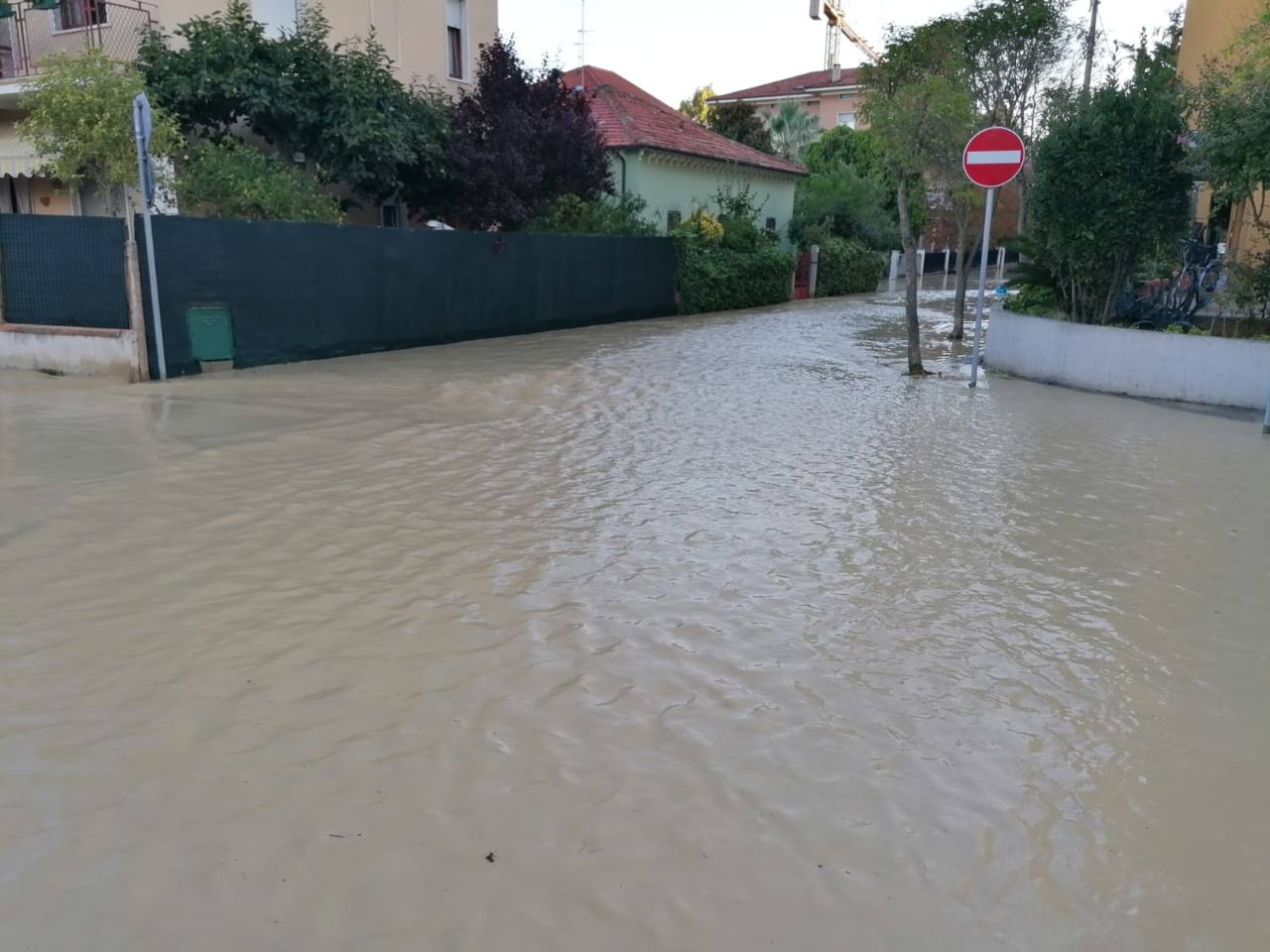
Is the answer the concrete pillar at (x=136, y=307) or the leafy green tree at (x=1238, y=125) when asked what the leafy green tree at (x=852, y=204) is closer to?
the leafy green tree at (x=1238, y=125)

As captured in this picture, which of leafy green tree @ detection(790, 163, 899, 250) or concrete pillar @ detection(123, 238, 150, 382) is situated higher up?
leafy green tree @ detection(790, 163, 899, 250)

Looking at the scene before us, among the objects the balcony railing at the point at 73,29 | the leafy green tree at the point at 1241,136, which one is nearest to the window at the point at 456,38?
the balcony railing at the point at 73,29

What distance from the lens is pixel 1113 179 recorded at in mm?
13211

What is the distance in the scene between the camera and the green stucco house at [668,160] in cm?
2727

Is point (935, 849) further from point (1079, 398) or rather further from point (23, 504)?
point (1079, 398)

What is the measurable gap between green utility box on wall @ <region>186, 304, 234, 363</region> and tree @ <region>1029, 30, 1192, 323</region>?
35.4ft

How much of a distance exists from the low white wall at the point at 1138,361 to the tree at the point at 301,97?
36.4ft

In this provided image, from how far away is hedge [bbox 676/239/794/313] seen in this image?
80.6 ft

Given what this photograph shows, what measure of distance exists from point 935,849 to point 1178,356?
10.7 meters

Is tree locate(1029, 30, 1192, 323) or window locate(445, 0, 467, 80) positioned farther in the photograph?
window locate(445, 0, 467, 80)

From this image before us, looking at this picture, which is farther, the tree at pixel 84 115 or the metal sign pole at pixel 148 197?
the tree at pixel 84 115

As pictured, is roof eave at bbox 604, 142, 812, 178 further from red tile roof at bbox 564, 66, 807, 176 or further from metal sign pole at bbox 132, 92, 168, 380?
metal sign pole at bbox 132, 92, 168, 380

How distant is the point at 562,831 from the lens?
11.1ft

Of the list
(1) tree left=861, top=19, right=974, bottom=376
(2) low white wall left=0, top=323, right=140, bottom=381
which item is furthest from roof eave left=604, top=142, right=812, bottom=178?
(2) low white wall left=0, top=323, right=140, bottom=381
